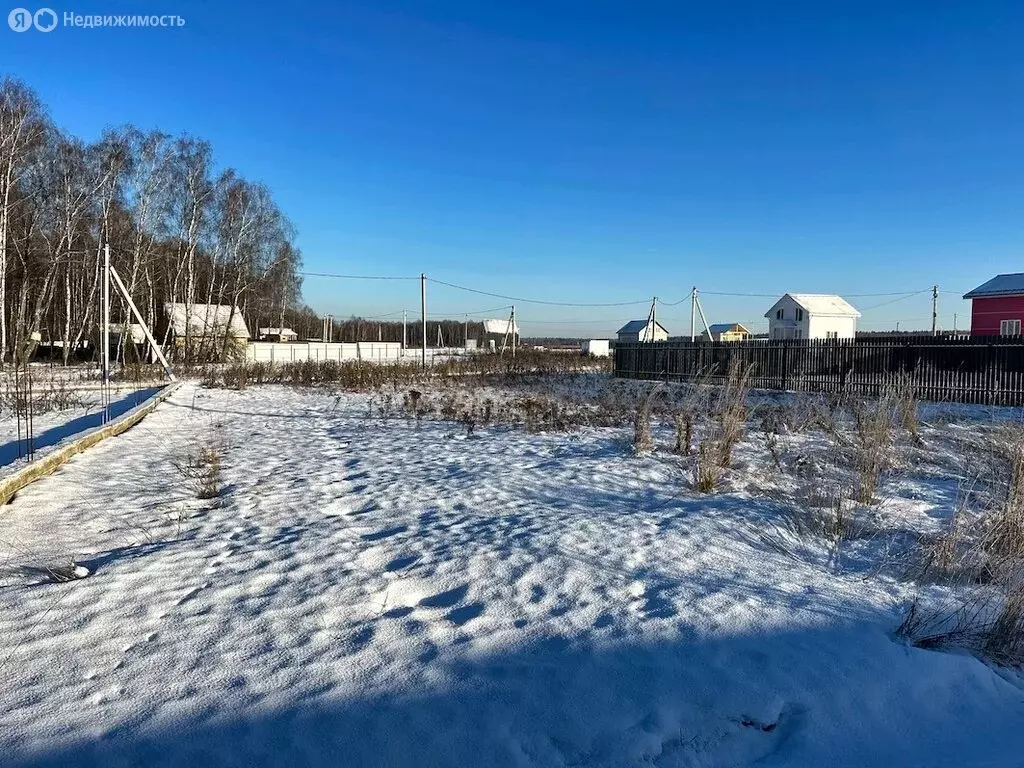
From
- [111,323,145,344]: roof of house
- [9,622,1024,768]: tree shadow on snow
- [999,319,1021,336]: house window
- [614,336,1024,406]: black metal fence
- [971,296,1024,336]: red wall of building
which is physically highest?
[971,296,1024,336]: red wall of building

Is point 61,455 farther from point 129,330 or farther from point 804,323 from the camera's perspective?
point 804,323

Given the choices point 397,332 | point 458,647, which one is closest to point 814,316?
point 458,647

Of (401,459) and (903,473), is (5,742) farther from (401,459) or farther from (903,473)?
(903,473)

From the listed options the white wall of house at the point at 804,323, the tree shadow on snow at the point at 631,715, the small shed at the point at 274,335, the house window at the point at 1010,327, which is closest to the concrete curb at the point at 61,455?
the tree shadow on snow at the point at 631,715

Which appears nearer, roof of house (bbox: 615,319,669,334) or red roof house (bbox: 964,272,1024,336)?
red roof house (bbox: 964,272,1024,336)

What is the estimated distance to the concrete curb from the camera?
4.83 meters

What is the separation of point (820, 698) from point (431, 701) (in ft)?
5.05

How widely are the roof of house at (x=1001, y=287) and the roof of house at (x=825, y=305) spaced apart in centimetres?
1109

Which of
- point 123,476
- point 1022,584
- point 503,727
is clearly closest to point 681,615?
point 503,727

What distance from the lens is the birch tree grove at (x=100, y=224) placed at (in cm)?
2316

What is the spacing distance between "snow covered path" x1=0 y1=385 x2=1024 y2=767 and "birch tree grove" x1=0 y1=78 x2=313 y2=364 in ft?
71.5

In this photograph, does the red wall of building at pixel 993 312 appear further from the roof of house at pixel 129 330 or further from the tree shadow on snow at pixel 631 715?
the roof of house at pixel 129 330

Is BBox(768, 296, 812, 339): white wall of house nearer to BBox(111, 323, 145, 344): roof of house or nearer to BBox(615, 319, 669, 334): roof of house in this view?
BBox(615, 319, 669, 334): roof of house

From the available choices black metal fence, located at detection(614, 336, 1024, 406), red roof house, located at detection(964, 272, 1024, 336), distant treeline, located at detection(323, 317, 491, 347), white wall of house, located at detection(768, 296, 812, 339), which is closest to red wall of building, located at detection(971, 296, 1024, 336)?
red roof house, located at detection(964, 272, 1024, 336)
